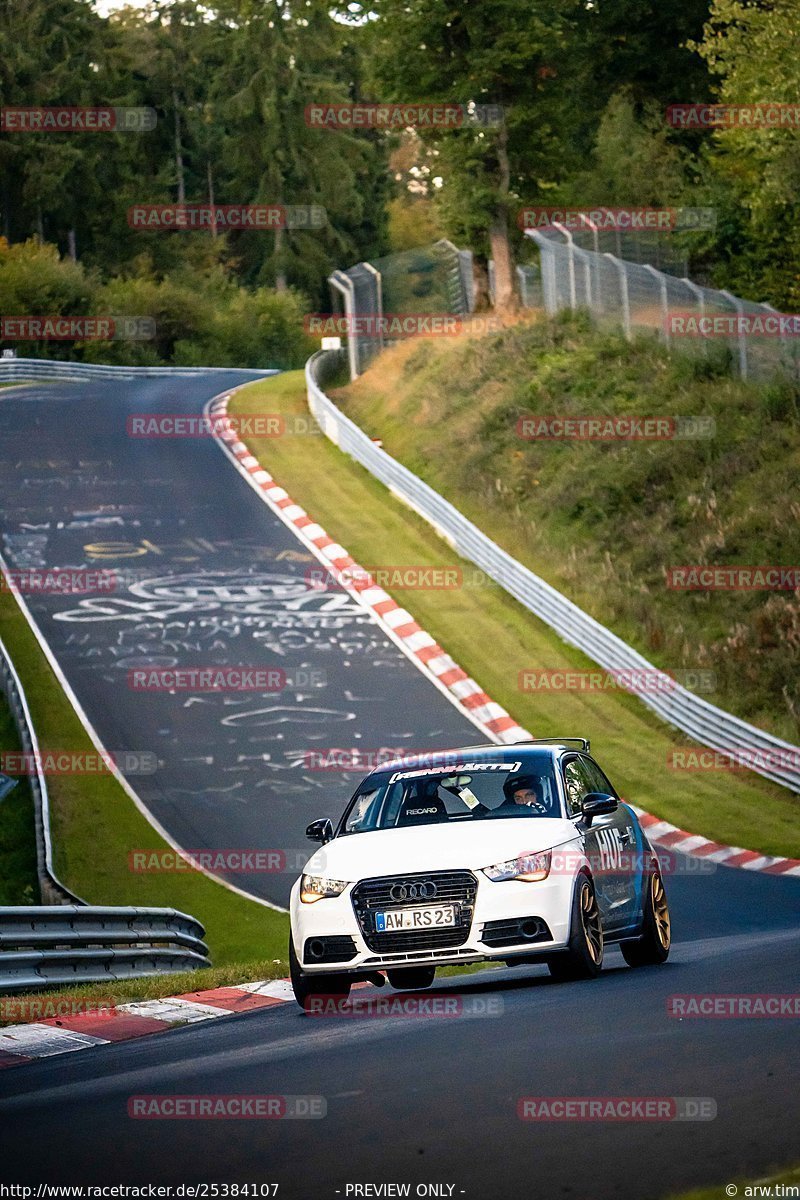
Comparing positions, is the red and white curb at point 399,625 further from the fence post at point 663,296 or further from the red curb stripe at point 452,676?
the fence post at point 663,296

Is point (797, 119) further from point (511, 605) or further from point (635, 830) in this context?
point (635, 830)

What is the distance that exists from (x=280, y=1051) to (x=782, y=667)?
755 inches

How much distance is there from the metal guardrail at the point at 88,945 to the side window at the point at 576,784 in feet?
12.3

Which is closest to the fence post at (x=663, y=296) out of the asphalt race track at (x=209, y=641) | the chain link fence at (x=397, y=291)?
the asphalt race track at (x=209, y=641)

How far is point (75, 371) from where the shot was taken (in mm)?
64125

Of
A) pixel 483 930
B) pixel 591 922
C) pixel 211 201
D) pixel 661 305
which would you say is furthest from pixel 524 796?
pixel 211 201

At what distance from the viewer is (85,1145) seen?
6.50 m

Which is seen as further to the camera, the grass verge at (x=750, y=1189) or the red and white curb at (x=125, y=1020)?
the red and white curb at (x=125, y=1020)

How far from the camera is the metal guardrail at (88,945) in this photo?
40.9 ft

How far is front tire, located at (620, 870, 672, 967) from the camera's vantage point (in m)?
12.0

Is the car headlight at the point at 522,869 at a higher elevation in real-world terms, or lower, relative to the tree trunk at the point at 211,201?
higher

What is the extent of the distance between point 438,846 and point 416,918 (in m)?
0.45

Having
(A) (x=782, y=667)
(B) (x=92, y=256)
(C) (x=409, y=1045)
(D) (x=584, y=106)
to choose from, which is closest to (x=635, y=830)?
(C) (x=409, y=1045)

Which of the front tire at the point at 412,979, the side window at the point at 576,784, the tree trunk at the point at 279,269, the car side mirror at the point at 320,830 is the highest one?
the side window at the point at 576,784
